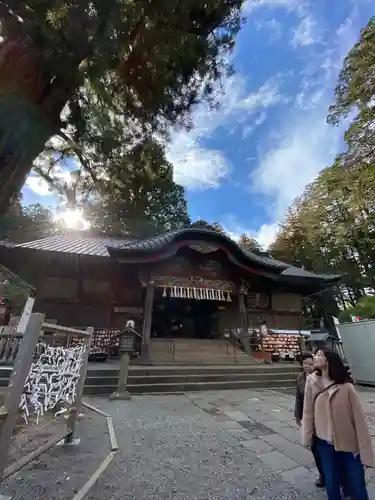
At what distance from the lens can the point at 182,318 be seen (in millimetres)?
14078

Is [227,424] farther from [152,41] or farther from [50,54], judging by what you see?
[152,41]

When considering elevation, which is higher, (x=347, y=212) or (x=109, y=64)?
(x=347, y=212)

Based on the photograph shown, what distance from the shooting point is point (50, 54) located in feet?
14.8

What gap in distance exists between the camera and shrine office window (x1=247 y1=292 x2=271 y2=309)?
12.4 m

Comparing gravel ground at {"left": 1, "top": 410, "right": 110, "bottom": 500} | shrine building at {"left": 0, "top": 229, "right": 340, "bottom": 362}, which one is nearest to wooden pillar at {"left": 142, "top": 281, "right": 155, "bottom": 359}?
shrine building at {"left": 0, "top": 229, "right": 340, "bottom": 362}

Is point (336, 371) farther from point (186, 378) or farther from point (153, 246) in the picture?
point (153, 246)

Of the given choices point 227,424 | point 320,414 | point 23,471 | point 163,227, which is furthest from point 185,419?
point 163,227

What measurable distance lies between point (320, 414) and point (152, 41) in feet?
20.8

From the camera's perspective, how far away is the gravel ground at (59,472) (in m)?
2.29

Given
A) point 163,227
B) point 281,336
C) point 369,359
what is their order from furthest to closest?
point 163,227 < point 281,336 < point 369,359

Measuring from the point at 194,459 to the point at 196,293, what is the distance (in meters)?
7.26

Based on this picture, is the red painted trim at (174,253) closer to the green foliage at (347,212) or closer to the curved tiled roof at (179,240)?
the curved tiled roof at (179,240)

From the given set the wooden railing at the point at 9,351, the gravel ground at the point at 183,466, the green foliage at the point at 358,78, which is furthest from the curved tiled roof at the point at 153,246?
the green foliage at the point at 358,78

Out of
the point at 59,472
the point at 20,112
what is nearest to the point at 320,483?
the point at 59,472
